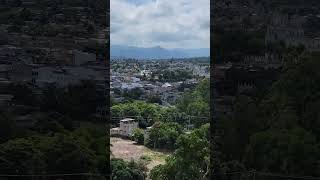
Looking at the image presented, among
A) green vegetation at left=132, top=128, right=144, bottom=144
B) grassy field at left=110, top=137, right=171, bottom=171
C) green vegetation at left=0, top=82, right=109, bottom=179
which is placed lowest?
grassy field at left=110, top=137, right=171, bottom=171

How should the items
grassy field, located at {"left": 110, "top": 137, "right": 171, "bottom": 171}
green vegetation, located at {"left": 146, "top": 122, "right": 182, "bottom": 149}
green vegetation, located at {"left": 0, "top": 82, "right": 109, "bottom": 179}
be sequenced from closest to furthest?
green vegetation, located at {"left": 0, "top": 82, "right": 109, "bottom": 179}, green vegetation, located at {"left": 146, "top": 122, "right": 182, "bottom": 149}, grassy field, located at {"left": 110, "top": 137, "right": 171, "bottom": 171}

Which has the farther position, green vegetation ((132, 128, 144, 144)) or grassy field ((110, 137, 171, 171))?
grassy field ((110, 137, 171, 171))

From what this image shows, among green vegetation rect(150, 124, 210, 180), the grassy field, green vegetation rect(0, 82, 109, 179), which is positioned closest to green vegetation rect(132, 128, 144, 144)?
the grassy field

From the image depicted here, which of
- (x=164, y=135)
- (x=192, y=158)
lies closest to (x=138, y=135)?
(x=164, y=135)

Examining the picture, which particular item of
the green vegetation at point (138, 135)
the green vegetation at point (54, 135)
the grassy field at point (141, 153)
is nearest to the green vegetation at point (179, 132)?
the green vegetation at point (138, 135)

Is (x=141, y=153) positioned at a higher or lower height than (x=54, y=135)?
lower

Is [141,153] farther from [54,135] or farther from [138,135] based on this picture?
[54,135]

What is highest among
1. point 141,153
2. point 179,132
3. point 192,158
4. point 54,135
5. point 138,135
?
point 54,135

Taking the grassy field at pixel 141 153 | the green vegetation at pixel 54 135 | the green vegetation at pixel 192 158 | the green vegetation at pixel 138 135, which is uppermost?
the green vegetation at pixel 54 135

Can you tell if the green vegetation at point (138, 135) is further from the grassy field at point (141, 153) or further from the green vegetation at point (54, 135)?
the green vegetation at point (54, 135)

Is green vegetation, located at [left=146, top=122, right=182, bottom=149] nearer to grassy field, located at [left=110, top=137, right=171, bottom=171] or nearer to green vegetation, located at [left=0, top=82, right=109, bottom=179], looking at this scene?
grassy field, located at [left=110, top=137, right=171, bottom=171]

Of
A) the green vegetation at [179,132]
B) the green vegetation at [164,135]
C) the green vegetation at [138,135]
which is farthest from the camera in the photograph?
the green vegetation at [138,135]
